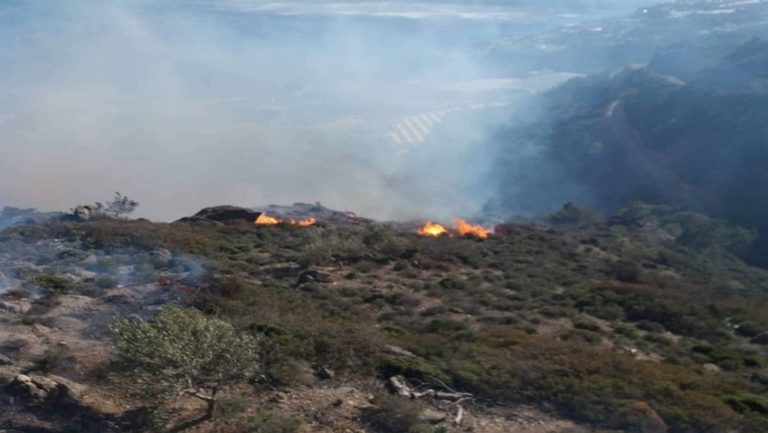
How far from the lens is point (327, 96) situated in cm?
8888

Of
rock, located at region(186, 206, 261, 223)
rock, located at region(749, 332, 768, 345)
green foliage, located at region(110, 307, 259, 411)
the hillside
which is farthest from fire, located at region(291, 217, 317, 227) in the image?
green foliage, located at region(110, 307, 259, 411)

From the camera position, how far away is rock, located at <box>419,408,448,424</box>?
412 inches

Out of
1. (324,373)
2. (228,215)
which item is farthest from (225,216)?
(324,373)

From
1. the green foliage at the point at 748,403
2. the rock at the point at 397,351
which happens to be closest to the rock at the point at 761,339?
the green foliage at the point at 748,403

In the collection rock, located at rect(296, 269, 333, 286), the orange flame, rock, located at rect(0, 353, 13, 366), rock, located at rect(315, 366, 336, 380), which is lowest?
the orange flame

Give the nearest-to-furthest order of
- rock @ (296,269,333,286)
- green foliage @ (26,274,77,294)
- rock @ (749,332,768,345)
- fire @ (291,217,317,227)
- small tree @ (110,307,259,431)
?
small tree @ (110,307,259,431) → green foliage @ (26,274,77,294) → rock @ (749,332,768,345) → rock @ (296,269,333,286) → fire @ (291,217,317,227)

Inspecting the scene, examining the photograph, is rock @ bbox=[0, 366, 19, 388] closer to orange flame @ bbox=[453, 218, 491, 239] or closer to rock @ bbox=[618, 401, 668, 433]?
rock @ bbox=[618, 401, 668, 433]

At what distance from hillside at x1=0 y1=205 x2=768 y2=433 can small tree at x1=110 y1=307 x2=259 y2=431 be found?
359 millimetres

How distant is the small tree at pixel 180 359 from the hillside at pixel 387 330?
1.18 ft

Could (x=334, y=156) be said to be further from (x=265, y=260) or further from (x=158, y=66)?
(x=265, y=260)

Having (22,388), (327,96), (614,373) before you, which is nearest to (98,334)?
(22,388)

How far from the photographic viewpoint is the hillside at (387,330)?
10.6 m

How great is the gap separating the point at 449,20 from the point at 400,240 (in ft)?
295

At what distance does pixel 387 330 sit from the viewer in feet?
51.3
